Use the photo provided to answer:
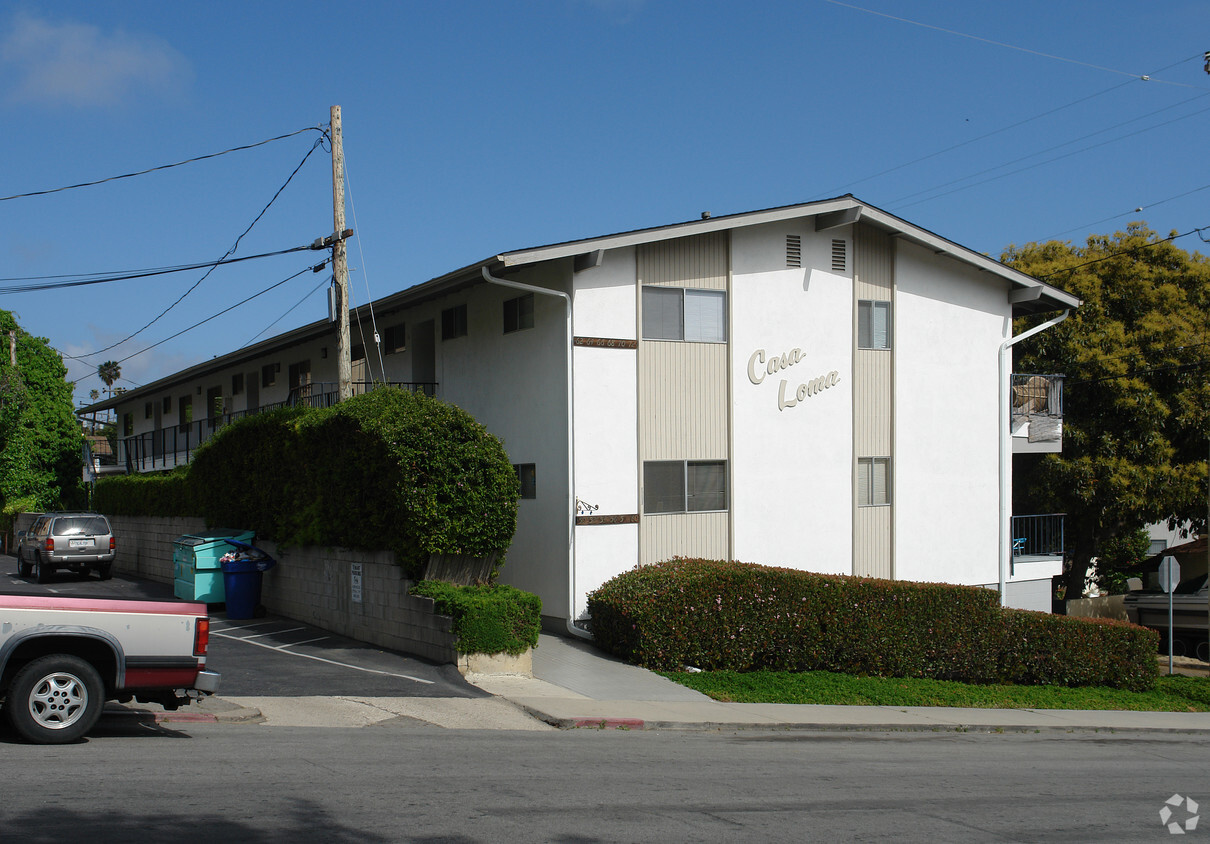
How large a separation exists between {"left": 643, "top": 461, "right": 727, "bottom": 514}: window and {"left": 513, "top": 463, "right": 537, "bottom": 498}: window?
1944mm

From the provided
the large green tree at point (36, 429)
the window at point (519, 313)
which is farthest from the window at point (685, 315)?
the large green tree at point (36, 429)

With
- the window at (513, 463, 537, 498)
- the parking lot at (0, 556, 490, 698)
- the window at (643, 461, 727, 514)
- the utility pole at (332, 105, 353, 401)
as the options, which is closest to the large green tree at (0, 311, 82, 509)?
the parking lot at (0, 556, 490, 698)

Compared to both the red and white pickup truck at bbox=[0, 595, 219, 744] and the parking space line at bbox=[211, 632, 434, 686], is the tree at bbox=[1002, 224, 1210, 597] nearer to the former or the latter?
the parking space line at bbox=[211, 632, 434, 686]

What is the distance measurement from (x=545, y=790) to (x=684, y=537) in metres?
10.2

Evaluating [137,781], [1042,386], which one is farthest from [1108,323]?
[137,781]

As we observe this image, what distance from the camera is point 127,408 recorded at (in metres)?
46.2

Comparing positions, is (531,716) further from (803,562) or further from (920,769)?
(803,562)

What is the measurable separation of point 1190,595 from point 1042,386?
21.0 feet

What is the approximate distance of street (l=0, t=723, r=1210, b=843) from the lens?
256 inches

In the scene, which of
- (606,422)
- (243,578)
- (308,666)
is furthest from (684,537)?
(243,578)

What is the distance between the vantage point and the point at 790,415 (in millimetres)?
19172

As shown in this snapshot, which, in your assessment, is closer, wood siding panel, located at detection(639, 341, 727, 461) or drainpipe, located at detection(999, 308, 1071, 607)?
wood siding panel, located at detection(639, 341, 727, 461)

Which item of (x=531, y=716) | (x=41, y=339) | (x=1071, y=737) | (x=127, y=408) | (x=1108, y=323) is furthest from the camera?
(x=127, y=408)

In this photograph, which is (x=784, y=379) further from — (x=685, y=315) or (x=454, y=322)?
(x=454, y=322)
